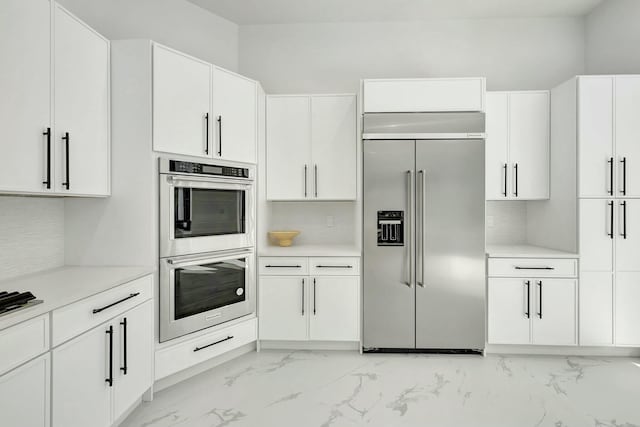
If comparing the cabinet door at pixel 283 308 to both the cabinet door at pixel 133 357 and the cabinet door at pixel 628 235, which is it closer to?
the cabinet door at pixel 133 357

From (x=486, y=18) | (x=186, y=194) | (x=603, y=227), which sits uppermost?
(x=486, y=18)

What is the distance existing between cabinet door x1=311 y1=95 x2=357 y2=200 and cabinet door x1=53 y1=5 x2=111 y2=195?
1.75 metres

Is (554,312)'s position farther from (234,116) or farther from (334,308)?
(234,116)

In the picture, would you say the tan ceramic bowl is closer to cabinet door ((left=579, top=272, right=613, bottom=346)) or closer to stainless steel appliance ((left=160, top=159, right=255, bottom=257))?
stainless steel appliance ((left=160, top=159, right=255, bottom=257))

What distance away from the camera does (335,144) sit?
3.46 m

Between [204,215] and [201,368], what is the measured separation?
4.02 feet

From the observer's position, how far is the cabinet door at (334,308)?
317 cm

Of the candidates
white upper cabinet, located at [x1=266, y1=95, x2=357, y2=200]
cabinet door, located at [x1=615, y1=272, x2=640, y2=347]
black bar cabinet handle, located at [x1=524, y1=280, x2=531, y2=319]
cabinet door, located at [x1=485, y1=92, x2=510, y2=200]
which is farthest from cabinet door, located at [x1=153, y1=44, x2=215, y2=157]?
cabinet door, located at [x1=615, y1=272, x2=640, y2=347]

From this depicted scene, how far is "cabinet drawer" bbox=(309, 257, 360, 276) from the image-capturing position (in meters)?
3.17

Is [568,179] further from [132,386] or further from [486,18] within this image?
[132,386]

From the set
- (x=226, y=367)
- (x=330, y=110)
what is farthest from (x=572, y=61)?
(x=226, y=367)

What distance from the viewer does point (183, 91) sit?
260 centimetres

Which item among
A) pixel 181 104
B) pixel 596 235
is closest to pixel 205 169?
pixel 181 104

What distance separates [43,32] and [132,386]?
1984 millimetres
